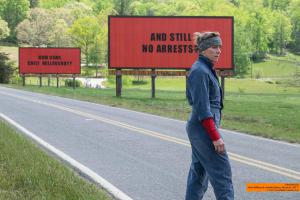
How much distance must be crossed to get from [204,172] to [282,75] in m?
113

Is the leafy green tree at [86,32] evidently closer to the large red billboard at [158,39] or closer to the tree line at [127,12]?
the tree line at [127,12]

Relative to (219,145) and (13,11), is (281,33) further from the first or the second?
(219,145)

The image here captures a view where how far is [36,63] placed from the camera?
62.7m

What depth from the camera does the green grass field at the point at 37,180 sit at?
717 cm

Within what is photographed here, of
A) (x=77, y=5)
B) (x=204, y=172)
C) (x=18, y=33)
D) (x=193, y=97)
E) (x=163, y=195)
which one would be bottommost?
(x=163, y=195)

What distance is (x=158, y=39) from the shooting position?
37.5 metres

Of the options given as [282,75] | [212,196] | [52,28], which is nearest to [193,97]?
[212,196]

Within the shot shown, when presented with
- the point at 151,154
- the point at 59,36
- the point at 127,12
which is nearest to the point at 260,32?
the point at 127,12

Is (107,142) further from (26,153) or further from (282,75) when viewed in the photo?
(282,75)

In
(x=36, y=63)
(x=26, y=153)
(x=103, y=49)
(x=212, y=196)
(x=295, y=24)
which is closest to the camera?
(x=212, y=196)

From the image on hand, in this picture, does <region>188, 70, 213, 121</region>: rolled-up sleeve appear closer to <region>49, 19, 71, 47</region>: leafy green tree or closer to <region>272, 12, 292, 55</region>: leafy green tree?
<region>49, 19, 71, 47</region>: leafy green tree

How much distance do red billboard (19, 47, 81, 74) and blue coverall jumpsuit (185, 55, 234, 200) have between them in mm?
56393

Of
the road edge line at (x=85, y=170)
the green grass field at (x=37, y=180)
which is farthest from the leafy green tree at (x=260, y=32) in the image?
the green grass field at (x=37, y=180)

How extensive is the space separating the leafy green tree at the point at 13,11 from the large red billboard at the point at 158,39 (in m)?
135
